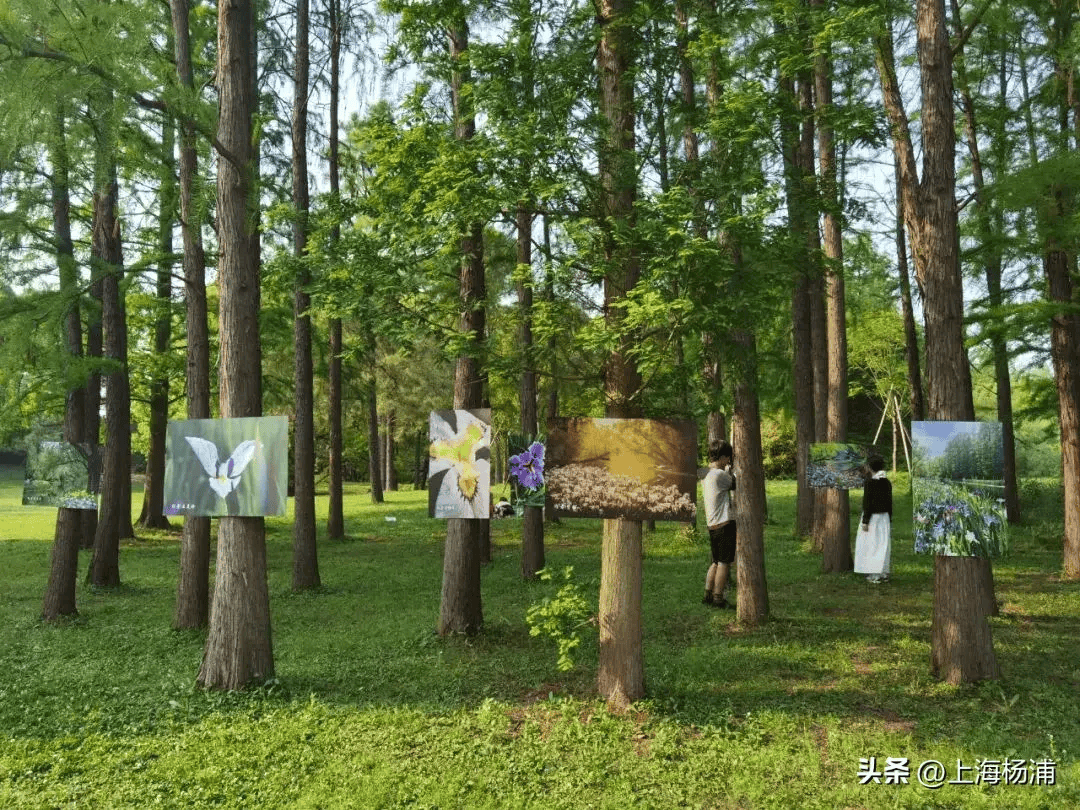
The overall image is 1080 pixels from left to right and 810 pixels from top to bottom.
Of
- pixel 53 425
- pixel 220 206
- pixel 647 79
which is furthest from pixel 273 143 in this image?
pixel 647 79

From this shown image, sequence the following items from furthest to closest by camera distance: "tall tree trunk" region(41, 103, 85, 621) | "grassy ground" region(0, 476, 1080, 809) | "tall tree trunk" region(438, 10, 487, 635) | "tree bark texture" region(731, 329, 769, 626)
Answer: "tall tree trunk" region(41, 103, 85, 621) < "tree bark texture" region(731, 329, 769, 626) < "tall tree trunk" region(438, 10, 487, 635) < "grassy ground" region(0, 476, 1080, 809)

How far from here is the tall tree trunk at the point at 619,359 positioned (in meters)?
6.54

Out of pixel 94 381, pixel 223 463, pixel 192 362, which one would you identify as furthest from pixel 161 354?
pixel 223 463

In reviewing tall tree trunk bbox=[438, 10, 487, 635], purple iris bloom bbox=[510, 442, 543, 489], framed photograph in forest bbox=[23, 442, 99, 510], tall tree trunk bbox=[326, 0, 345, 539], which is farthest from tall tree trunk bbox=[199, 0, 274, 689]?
framed photograph in forest bbox=[23, 442, 99, 510]

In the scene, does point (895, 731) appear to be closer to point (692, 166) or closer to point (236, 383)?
point (692, 166)

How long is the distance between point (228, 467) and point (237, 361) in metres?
1.00

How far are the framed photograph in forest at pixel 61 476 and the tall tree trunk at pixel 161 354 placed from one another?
8.18ft

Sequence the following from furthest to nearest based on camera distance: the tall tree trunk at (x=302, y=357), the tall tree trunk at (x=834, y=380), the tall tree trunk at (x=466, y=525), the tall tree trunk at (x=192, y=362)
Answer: the tall tree trunk at (x=302, y=357)
the tall tree trunk at (x=834, y=380)
the tall tree trunk at (x=192, y=362)
the tall tree trunk at (x=466, y=525)

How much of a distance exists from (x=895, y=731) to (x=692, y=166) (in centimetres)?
463

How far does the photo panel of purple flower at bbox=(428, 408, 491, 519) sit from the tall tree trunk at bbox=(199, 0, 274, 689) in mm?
1675

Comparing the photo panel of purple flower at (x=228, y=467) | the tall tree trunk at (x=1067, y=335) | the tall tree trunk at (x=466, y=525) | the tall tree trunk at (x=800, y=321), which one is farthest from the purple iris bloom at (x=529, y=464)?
the tall tree trunk at (x=1067, y=335)

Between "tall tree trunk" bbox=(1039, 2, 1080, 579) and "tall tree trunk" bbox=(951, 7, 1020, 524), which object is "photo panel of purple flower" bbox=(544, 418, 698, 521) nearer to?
"tall tree trunk" bbox=(951, 7, 1020, 524)

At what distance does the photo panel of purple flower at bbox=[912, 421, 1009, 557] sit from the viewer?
268 inches

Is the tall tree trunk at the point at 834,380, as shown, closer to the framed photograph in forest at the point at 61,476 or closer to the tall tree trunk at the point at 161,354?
the tall tree trunk at the point at 161,354
